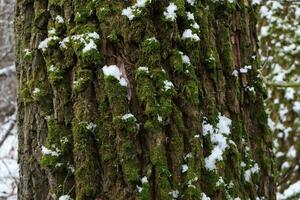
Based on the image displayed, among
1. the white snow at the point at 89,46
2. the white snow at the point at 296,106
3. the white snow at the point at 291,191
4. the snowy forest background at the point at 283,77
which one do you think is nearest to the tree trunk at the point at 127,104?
the white snow at the point at 89,46

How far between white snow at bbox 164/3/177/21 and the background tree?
440cm

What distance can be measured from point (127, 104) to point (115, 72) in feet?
0.38

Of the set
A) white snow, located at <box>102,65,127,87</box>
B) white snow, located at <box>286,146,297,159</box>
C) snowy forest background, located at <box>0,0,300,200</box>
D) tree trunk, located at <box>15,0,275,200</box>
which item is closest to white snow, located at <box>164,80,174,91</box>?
tree trunk, located at <box>15,0,275,200</box>

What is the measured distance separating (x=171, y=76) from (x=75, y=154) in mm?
422

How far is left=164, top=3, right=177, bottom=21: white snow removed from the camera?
5.26 feet

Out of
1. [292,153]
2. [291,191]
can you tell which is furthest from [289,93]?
[291,191]

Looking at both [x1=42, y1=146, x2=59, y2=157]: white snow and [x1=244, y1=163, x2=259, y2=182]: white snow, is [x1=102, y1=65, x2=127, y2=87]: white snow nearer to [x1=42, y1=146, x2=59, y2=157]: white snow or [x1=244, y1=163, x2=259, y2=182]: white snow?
[x1=42, y1=146, x2=59, y2=157]: white snow

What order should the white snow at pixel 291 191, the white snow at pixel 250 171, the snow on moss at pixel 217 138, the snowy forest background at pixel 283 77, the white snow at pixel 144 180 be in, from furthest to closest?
1. the snowy forest background at pixel 283 77
2. the white snow at pixel 291 191
3. the white snow at pixel 250 171
4. the snow on moss at pixel 217 138
5. the white snow at pixel 144 180

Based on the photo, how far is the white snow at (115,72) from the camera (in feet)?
5.08

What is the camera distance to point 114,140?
4.99 feet

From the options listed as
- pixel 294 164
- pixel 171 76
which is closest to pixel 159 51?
pixel 171 76

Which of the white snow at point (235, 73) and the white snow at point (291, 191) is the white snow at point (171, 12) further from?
the white snow at point (291, 191)

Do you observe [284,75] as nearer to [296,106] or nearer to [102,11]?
[296,106]

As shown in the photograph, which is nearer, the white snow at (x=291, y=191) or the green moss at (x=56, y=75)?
the green moss at (x=56, y=75)
